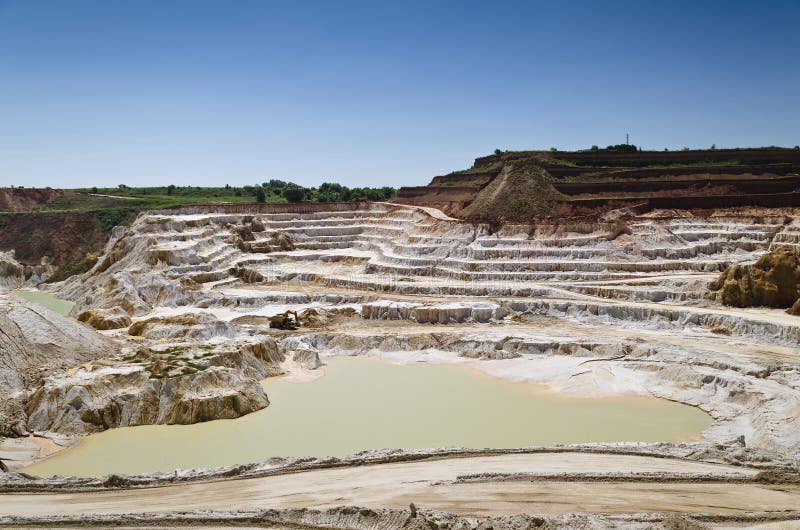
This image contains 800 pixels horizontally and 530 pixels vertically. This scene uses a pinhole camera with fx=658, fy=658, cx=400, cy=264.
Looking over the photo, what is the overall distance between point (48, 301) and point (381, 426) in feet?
145

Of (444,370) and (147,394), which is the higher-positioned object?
(147,394)

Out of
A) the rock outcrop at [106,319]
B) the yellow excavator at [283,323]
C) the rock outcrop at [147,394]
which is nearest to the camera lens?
the rock outcrop at [147,394]

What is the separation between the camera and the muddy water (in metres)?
22.7

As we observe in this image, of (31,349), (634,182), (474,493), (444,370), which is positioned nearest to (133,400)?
(31,349)

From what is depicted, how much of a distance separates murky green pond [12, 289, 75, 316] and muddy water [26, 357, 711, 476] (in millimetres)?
30423

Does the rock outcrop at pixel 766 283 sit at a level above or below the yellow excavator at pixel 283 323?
above

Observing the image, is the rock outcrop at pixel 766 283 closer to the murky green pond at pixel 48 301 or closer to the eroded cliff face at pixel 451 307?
the eroded cliff face at pixel 451 307

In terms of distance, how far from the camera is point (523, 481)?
1816 centimetres

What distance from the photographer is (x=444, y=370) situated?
34.2 meters

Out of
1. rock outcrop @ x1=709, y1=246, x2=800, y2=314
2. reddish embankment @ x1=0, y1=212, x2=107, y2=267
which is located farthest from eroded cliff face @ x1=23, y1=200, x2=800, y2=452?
reddish embankment @ x1=0, y1=212, x2=107, y2=267

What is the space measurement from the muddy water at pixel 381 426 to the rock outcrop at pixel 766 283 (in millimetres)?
17177

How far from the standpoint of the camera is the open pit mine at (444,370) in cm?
1753

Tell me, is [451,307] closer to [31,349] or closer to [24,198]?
[31,349]

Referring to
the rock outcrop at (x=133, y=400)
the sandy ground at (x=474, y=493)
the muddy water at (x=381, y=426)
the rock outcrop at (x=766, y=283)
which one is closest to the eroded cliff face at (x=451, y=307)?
the rock outcrop at (x=133, y=400)
